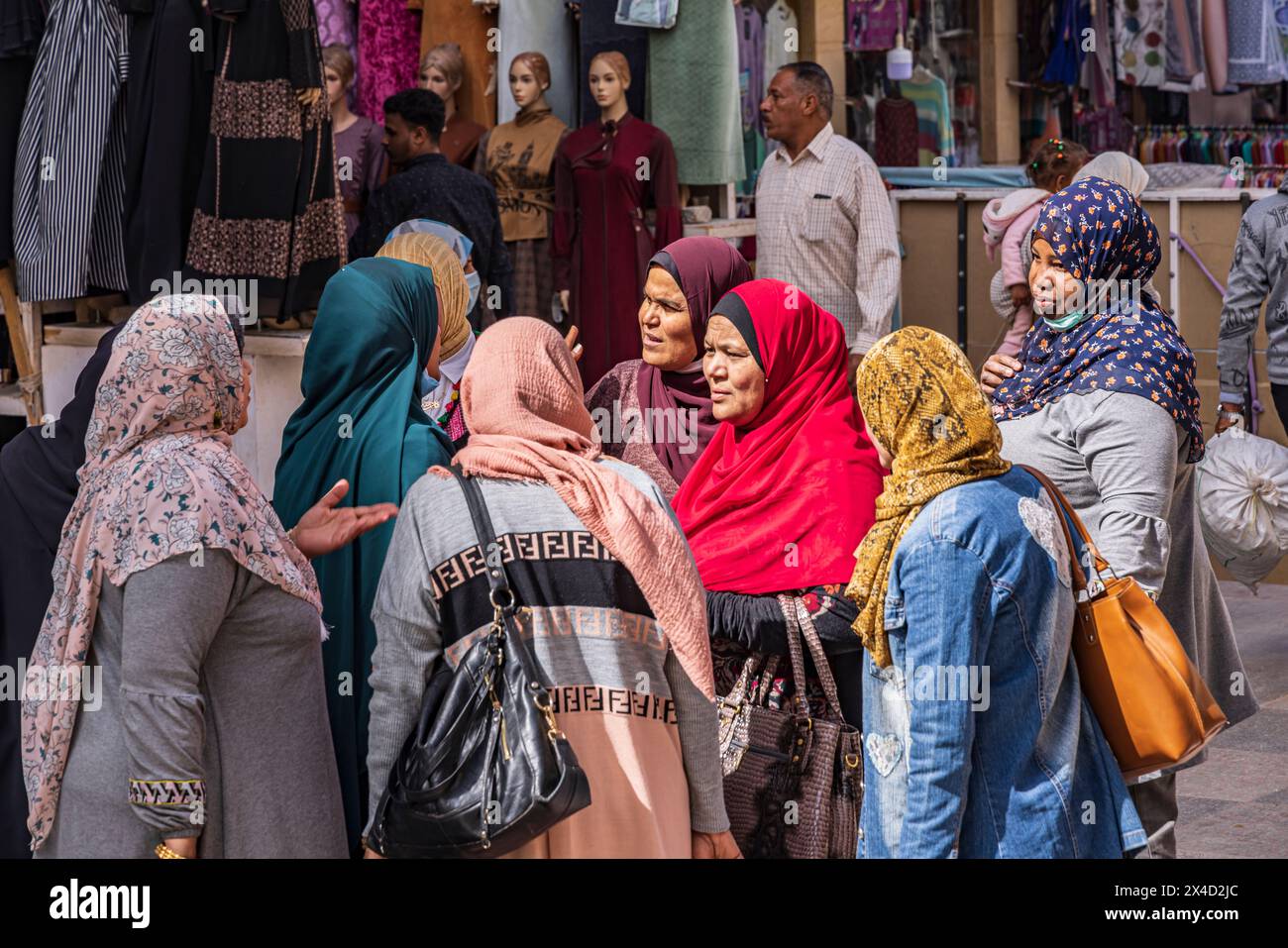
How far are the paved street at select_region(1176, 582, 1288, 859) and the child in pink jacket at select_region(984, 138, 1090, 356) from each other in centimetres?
156

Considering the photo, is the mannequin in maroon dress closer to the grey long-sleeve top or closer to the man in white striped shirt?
the man in white striped shirt

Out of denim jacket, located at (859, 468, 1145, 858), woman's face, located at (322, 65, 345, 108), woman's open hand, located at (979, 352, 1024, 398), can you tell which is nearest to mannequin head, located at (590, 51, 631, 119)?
woman's face, located at (322, 65, 345, 108)

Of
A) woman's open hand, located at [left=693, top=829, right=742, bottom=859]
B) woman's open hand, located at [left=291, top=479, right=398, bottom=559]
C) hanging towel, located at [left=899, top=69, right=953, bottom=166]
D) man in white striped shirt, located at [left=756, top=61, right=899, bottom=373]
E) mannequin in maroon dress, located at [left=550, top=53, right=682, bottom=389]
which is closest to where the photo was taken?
woman's open hand, located at [left=693, top=829, right=742, bottom=859]

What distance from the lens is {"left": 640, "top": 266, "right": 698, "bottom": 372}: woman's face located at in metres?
4.39

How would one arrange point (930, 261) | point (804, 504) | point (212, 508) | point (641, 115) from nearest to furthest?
point (212, 508)
point (804, 504)
point (641, 115)
point (930, 261)

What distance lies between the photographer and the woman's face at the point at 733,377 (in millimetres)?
3762

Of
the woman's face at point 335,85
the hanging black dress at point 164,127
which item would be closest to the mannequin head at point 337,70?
the woman's face at point 335,85

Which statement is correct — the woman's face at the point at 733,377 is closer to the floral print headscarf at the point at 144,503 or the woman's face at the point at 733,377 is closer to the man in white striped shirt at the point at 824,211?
the floral print headscarf at the point at 144,503

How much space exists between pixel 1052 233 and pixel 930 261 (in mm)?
5020

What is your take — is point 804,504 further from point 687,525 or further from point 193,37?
point 193,37

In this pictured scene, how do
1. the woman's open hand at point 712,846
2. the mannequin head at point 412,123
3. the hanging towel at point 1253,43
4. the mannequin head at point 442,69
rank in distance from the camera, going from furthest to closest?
the hanging towel at point 1253,43, the mannequin head at point 442,69, the mannequin head at point 412,123, the woman's open hand at point 712,846

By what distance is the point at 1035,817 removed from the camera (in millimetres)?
2846

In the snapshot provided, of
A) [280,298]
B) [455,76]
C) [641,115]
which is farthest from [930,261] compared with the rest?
[280,298]

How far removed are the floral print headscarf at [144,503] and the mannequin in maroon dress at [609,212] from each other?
4890mm
